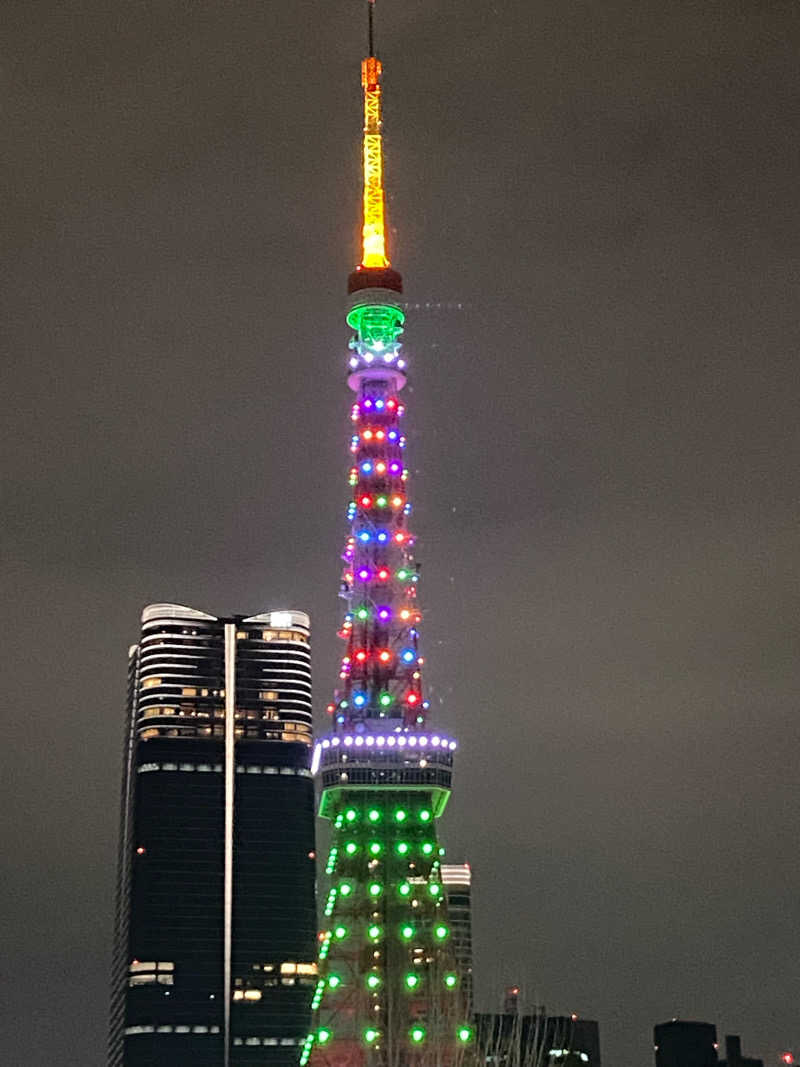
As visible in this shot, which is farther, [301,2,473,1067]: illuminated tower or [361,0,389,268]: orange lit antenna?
[361,0,389,268]: orange lit antenna

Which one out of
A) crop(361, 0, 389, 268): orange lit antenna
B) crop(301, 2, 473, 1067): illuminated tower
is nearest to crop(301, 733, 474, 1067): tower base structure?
crop(301, 2, 473, 1067): illuminated tower

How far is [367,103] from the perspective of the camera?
131375 millimetres

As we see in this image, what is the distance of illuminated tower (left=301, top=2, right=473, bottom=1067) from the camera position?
11881 cm

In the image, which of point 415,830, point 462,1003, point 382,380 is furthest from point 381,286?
point 462,1003

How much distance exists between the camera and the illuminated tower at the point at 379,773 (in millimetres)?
118812

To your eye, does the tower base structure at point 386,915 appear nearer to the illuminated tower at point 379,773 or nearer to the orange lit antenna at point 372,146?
the illuminated tower at point 379,773

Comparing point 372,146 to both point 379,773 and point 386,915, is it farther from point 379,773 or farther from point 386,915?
point 386,915

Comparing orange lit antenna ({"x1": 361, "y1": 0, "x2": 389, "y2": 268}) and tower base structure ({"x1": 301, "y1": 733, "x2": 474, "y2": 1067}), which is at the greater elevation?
orange lit antenna ({"x1": 361, "y1": 0, "x2": 389, "y2": 268})

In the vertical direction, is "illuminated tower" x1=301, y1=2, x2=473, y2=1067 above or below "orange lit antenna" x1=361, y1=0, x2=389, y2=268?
below

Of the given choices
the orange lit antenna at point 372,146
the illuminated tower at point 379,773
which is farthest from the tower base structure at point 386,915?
the orange lit antenna at point 372,146

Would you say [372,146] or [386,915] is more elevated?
[372,146]

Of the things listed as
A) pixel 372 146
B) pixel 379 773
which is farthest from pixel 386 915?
pixel 372 146

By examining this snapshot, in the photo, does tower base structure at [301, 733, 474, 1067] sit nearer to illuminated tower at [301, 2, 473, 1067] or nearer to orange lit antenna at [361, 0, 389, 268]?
illuminated tower at [301, 2, 473, 1067]

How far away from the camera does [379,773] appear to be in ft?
407
